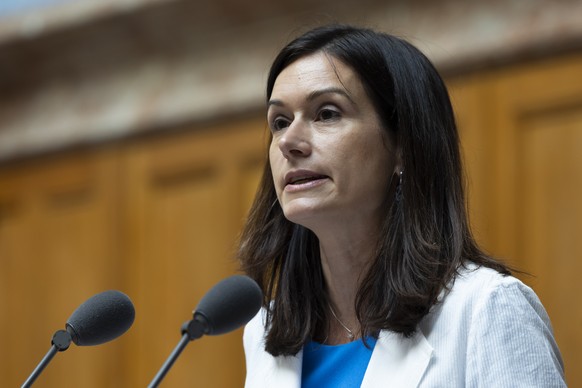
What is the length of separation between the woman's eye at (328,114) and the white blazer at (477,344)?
445 millimetres

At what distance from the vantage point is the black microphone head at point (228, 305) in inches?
87.0

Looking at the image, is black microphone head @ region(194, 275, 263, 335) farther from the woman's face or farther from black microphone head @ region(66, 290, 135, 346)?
the woman's face

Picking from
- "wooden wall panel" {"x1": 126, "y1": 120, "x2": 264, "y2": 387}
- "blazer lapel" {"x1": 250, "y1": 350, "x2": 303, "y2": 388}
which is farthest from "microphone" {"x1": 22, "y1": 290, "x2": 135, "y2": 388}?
"wooden wall panel" {"x1": 126, "y1": 120, "x2": 264, "y2": 387}

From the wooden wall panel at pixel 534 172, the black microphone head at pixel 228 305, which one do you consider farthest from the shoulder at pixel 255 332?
the wooden wall panel at pixel 534 172

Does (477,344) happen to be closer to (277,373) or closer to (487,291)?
(487,291)

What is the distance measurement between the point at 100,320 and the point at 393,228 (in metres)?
0.67

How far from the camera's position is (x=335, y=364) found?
2674 millimetres

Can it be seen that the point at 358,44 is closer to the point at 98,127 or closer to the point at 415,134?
the point at 415,134

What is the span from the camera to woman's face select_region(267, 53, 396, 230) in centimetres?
265

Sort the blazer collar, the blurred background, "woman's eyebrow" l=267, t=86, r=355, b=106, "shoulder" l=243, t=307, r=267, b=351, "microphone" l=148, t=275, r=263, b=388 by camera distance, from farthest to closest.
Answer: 1. the blurred background
2. "shoulder" l=243, t=307, r=267, b=351
3. "woman's eyebrow" l=267, t=86, r=355, b=106
4. the blazer collar
5. "microphone" l=148, t=275, r=263, b=388

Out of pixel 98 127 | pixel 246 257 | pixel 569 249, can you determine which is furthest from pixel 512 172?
pixel 98 127

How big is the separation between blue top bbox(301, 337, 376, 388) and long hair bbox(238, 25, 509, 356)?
0.04 m

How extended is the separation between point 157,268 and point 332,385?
8.91 ft

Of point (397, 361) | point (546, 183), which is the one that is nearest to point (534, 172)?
point (546, 183)
